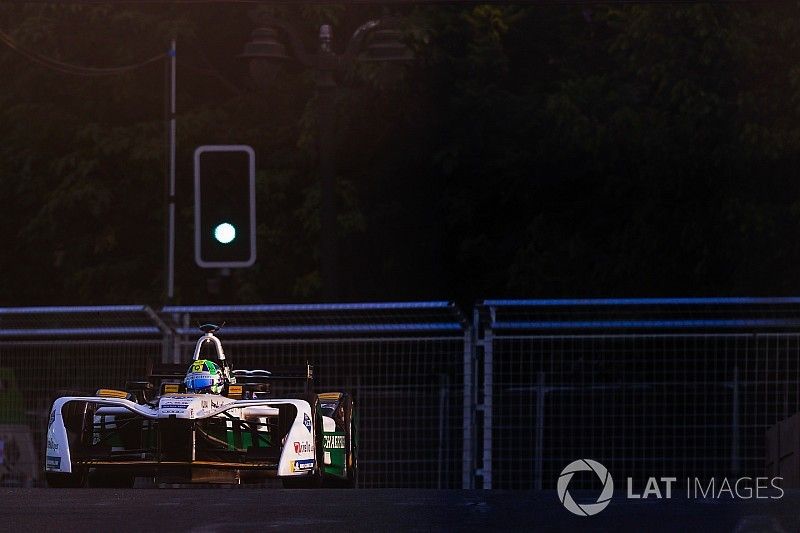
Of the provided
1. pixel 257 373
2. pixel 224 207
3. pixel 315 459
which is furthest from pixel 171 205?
pixel 315 459

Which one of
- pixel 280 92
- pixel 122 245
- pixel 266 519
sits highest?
pixel 280 92

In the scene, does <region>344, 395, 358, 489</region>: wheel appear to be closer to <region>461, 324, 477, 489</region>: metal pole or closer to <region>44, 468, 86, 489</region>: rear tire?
<region>461, 324, 477, 489</region>: metal pole

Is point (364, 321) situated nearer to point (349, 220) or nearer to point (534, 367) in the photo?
Answer: point (534, 367)

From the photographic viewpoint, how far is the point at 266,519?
8.25 meters

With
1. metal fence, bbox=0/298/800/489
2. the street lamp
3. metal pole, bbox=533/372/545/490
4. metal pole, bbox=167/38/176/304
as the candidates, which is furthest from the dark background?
metal pole, bbox=533/372/545/490

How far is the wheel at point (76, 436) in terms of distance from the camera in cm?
1274

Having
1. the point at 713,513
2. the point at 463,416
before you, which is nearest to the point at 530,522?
the point at 713,513

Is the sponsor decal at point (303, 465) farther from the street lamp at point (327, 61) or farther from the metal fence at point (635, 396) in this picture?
the street lamp at point (327, 61)

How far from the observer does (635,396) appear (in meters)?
15.2

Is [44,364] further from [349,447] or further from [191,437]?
[191,437]

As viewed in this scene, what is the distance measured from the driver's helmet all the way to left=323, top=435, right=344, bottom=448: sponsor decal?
816 mm

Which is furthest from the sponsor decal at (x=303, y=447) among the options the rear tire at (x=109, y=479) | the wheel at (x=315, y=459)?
the rear tire at (x=109, y=479)

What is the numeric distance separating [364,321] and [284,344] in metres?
0.71

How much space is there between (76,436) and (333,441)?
1905mm
